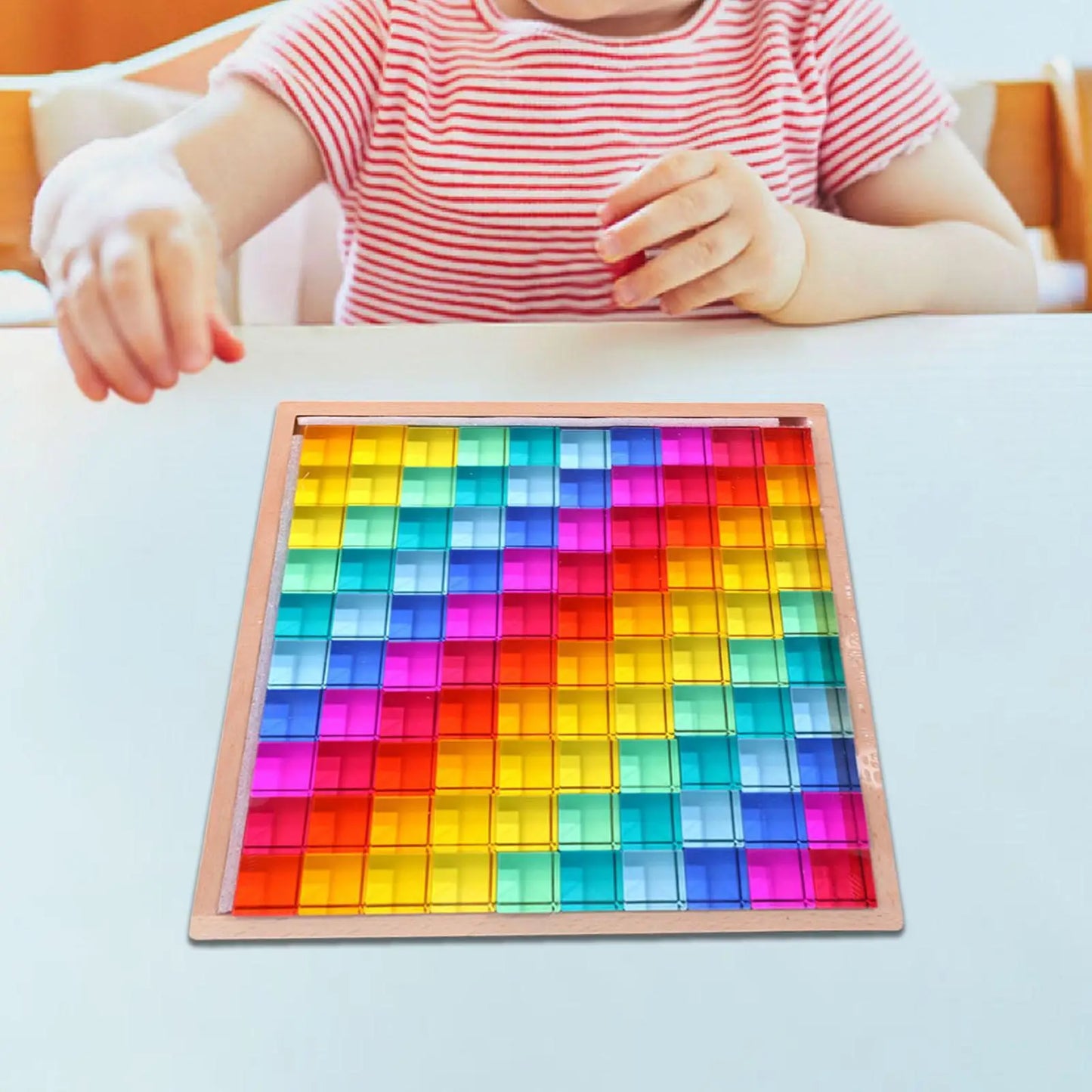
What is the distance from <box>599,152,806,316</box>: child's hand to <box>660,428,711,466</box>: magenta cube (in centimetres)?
10

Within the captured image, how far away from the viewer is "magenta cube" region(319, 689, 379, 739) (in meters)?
0.42

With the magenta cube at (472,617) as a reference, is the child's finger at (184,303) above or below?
above

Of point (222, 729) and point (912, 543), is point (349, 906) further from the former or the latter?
point (912, 543)

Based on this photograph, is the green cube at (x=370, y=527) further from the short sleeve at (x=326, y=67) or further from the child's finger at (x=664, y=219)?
the short sleeve at (x=326, y=67)

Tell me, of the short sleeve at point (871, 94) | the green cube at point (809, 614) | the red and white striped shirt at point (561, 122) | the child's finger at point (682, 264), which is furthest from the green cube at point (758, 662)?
the short sleeve at point (871, 94)

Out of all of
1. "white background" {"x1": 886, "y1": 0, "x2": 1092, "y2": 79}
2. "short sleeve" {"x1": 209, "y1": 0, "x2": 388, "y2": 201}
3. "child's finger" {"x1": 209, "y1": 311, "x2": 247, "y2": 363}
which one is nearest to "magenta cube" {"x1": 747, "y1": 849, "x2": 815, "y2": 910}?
"child's finger" {"x1": 209, "y1": 311, "x2": 247, "y2": 363}

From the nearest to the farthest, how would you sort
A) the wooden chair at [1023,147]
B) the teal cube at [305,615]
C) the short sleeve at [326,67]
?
the teal cube at [305,615] → the short sleeve at [326,67] → the wooden chair at [1023,147]

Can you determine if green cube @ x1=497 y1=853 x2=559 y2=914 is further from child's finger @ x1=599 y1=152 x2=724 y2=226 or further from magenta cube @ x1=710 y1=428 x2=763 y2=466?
child's finger @ x1=599 y1=152 x2=724 y2=226

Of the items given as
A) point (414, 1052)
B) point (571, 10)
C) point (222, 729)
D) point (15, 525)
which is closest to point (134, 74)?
point (571, 10)

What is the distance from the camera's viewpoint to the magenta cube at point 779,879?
38 centimetres

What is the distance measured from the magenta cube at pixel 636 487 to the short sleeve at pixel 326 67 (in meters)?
0.35

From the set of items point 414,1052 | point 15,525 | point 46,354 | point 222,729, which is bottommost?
point 414,1052

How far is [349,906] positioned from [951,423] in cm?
37

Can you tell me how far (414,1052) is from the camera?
34 centimetres
